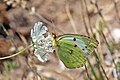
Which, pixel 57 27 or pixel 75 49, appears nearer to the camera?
pixel 75 49

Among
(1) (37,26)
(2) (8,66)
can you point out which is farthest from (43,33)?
(2) (8,66)

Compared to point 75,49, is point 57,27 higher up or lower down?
lower down

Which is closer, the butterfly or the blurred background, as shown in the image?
the butterfly

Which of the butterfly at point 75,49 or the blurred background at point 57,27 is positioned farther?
the blurred background at point 57,27

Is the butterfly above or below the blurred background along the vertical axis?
above

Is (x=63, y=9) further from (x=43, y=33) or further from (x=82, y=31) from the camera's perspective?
(x=43, y=33)
